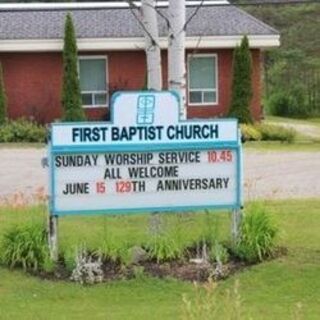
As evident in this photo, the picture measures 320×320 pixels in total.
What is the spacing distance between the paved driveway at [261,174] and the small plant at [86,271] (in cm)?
519

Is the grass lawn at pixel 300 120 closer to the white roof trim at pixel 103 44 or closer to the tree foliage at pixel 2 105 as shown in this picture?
the white roof trim at pixel 103 44

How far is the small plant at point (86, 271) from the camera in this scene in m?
8.82

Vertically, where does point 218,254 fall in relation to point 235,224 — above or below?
below

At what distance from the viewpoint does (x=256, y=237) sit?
9383mm

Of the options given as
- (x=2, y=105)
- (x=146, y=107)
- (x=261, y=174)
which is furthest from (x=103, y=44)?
(x=146, y=107)

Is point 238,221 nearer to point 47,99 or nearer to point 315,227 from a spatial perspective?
point 315,227

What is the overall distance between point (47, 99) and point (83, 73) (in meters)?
1.36

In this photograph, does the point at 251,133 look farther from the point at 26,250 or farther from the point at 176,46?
the point at 26,250

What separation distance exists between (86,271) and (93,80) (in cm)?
2304

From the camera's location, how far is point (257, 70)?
32.6 m

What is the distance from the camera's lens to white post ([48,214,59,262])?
9117 millimetres

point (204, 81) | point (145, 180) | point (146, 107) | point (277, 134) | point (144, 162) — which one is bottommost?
point (277, 134)

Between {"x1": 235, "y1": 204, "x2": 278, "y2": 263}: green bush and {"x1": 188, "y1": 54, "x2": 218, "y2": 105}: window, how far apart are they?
22.6 m

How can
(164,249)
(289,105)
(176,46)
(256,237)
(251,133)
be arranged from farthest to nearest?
1. (289,105)
2. (251,133)
3. (176,46)
4. (256,237)
5. (164,249)
